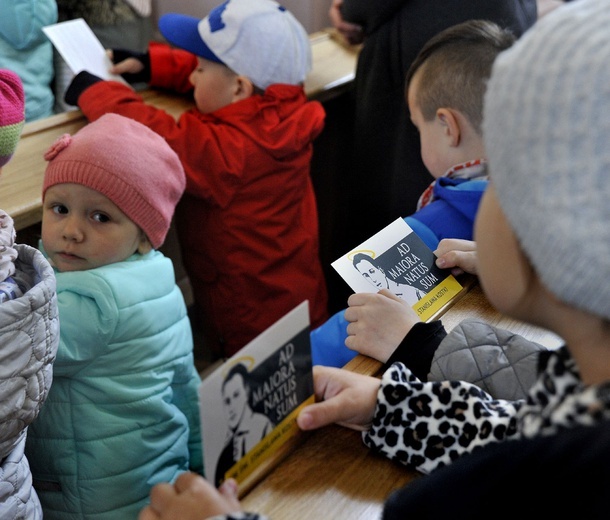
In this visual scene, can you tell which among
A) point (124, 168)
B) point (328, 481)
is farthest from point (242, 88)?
point (328, 481)

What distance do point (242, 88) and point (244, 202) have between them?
33cm

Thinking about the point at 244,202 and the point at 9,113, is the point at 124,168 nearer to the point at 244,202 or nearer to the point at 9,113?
the point at 9,113

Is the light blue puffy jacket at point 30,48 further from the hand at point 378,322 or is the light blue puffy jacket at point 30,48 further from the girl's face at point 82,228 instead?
the hand at point 378,322

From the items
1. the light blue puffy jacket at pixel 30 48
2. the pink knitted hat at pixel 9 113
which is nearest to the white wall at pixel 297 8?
the light blue puffy jacket at pixel 30 48

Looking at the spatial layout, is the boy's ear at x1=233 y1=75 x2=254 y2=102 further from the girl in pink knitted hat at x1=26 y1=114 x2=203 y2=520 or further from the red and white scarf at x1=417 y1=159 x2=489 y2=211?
the red and white scarf at x1=417 y1=159 x2=489 y2=211

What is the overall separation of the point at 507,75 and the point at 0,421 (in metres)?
0.77

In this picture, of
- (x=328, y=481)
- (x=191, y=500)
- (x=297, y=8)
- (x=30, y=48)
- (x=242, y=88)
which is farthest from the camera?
(x=297, y=8)

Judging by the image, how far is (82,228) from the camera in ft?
4.92

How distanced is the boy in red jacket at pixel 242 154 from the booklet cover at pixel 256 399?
122 cm

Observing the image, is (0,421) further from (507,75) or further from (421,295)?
(507,75)

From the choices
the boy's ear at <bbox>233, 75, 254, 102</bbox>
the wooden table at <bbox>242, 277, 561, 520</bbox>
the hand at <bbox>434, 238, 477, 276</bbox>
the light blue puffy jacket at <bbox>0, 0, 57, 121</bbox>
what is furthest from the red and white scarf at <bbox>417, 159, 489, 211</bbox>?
the light blue puffy jacket at <bbox>0, 0, 57, 121</bbox>

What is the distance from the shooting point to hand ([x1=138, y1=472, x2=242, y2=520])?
756 millimetres

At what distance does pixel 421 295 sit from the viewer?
124 centimetres

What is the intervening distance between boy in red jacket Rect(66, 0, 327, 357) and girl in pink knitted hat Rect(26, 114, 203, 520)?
1.56ft
